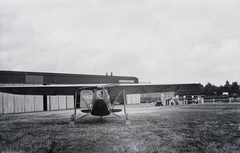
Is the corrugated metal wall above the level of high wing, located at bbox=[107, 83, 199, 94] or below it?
below

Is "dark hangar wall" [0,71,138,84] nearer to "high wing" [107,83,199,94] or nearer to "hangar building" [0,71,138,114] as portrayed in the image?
"hangar building" [0,71,138,114]

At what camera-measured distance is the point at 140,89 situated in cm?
1327

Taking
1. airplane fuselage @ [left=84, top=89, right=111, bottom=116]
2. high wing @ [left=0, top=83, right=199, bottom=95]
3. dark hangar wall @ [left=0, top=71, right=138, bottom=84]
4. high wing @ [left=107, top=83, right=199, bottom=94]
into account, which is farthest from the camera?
dark hangar wall @ [left=0, top=71, right=138, bottom=84]

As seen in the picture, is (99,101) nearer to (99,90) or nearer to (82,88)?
(99,90)

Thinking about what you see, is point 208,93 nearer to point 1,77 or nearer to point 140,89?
point 140,89

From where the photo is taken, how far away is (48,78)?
31.3 m

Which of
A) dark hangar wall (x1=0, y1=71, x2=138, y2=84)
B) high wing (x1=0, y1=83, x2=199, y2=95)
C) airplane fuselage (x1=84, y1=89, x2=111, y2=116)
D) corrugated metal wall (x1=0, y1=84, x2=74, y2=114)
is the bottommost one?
corrugated metal wall (x1=0, y1=84, x2=74, y2=114)

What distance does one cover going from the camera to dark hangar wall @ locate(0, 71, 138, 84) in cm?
2531

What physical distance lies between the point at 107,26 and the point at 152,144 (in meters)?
4.94

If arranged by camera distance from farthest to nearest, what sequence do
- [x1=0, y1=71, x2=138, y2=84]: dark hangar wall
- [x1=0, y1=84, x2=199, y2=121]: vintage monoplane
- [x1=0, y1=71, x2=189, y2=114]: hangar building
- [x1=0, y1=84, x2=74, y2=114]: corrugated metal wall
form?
[x1=0, y1=71, x2=138, y2=84]: dark hangar wall → [x1=0, y1=71, x2=189, y2=114]: hangar building → [x1=0, y1=84, x2=74, y2=114]: corrugated metal wall → [x1=0, y1=84, x2=199, y2=121]: vintage monoplane

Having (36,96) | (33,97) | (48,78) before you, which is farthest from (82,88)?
(48,78)

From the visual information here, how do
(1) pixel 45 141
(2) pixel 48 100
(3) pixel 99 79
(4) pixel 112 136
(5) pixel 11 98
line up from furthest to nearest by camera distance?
(3) pixel 99 79 < (2) pixel 48 100 < (5) pixel 11 98 < (4) pixel 112 136 < (1) pixel 45 141

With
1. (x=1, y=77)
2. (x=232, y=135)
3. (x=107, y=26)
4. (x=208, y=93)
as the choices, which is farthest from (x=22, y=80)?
(x=208, y=93)

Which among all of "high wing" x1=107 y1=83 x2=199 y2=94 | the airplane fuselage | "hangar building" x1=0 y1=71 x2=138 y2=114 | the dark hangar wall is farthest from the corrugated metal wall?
the airplane fuselage
